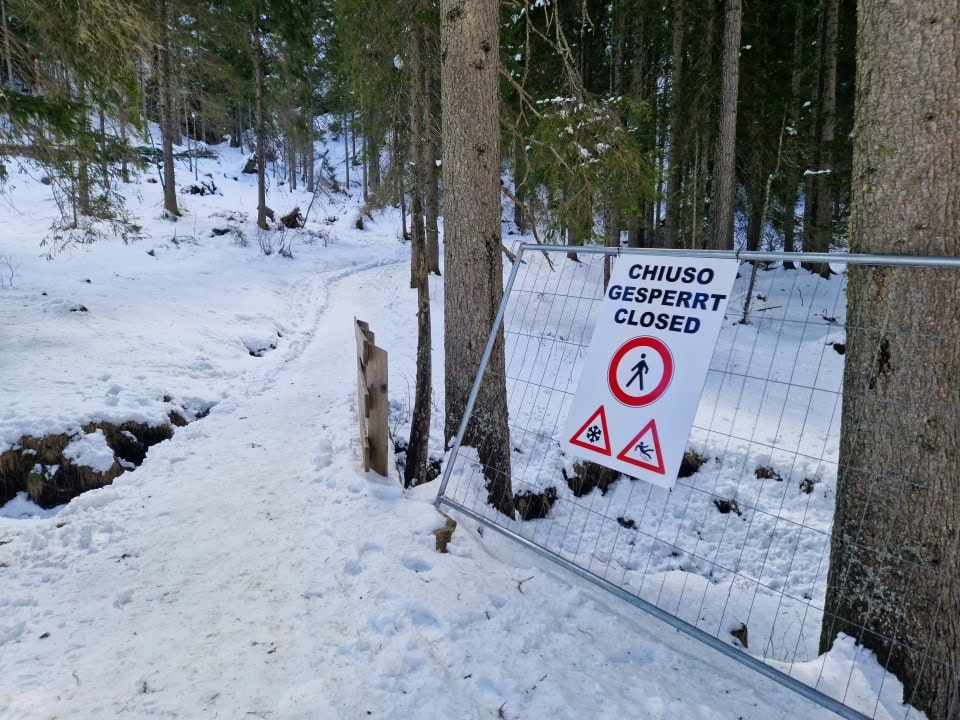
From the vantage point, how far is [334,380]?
27.0 ft

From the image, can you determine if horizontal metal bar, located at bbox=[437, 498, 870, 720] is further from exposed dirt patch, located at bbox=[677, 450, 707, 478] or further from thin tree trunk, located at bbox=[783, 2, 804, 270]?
thin tree trunk, located at bbox=[783, 2, 804, 270]

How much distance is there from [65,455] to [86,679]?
328cm

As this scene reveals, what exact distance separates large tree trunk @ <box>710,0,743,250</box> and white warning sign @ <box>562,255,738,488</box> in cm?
1127

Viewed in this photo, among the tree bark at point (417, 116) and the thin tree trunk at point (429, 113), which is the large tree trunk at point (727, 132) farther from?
the tree bark at point (417, 116)

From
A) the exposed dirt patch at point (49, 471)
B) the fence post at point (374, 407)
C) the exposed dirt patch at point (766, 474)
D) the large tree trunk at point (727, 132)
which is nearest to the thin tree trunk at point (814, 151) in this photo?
the large tree trunk at point (727, 132)

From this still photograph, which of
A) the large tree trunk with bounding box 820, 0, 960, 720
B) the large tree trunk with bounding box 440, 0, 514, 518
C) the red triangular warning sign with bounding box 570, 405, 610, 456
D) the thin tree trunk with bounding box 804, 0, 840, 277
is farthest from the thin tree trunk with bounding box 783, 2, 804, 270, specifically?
the red triangular warning sign with bounding box 570, 405, 610, 456

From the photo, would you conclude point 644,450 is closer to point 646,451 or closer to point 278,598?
point 646,451

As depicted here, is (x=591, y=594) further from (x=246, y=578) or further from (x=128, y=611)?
(x=128, y=611)

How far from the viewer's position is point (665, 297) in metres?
3.03

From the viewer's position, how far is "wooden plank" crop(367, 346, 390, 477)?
14.2 feet

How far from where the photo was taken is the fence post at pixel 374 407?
4316 mm

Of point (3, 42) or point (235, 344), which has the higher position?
point (3, 42)

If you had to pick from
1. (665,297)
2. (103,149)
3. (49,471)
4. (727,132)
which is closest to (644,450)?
(665,297)

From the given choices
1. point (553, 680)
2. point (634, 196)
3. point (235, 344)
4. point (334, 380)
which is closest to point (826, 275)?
point (634, 196)
